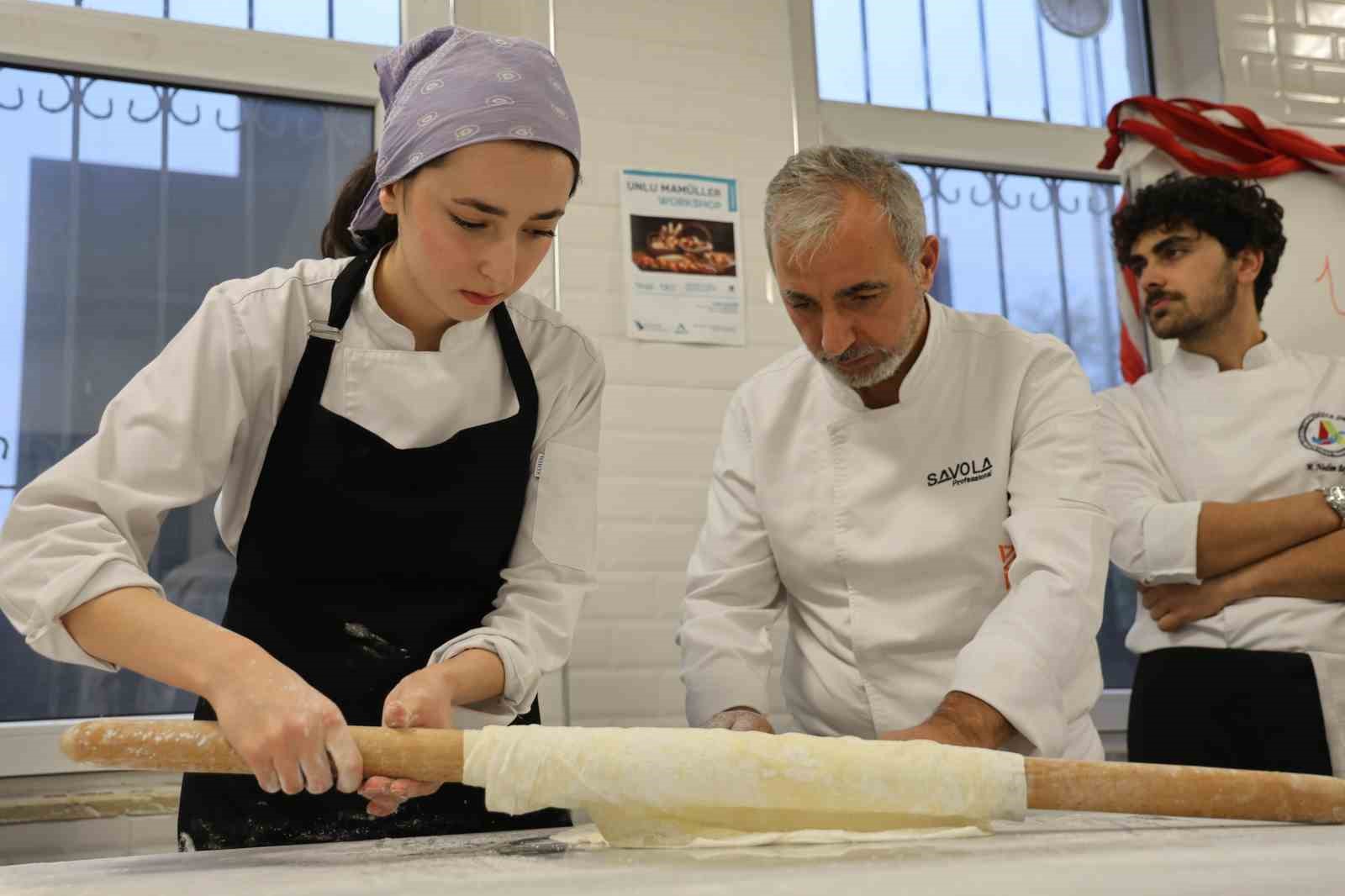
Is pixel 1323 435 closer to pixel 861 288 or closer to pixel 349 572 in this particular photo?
pixel 861 288

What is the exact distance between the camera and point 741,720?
1.79 m

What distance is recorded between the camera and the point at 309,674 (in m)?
1.52

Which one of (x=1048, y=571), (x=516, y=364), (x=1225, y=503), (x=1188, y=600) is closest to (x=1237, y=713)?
(x=1188, y=600)

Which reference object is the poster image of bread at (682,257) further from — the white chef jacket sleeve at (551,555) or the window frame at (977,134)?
the white chef jacket sleeve at (551,555)

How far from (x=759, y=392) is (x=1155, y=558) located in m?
0.79

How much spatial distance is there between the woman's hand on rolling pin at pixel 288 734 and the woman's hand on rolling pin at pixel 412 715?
5cm

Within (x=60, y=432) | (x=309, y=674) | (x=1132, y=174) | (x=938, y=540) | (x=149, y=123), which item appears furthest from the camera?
(x=1132, y=174)

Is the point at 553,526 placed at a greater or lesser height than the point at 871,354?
lesser

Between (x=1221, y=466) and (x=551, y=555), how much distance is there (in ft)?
4.82

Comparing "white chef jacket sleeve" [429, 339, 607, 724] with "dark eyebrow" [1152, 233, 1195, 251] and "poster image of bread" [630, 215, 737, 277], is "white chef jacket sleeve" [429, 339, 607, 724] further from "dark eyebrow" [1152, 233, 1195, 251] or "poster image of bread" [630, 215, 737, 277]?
"dark eyebrow" [1152, 233, 1195, 251]

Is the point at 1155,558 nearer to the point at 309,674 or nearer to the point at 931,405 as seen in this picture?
the point at 931,405

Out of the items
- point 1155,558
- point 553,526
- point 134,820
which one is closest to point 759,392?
point 553,526

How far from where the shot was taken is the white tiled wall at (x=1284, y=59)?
3377mm

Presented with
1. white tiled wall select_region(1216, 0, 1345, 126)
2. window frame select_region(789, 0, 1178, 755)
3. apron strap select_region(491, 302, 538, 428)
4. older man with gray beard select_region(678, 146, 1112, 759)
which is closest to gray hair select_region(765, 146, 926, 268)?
older man with gray beard select_region(678, 146, 1112, 759)
